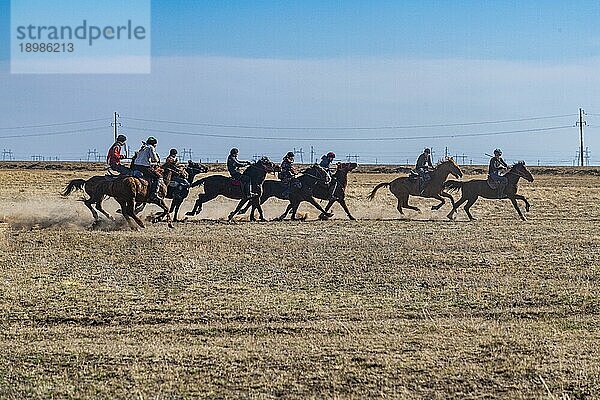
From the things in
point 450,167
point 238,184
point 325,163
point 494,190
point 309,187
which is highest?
point 325,163

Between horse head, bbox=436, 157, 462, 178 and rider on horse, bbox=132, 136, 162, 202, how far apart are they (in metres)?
9.77

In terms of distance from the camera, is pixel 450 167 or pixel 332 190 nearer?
pixel 332 190

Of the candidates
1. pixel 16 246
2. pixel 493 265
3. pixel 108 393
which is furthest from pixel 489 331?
pixel 16 246

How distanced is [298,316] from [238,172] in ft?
52.0

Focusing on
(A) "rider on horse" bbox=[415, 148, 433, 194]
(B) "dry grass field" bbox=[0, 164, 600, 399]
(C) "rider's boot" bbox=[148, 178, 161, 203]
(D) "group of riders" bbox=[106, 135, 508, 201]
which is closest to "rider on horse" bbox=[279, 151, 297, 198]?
(D) "group of riders" bbox=[106, 135, 508, 201]

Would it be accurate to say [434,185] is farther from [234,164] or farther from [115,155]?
[115,155]

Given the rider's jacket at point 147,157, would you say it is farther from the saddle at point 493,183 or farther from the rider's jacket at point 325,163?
the saddle at point 493,183

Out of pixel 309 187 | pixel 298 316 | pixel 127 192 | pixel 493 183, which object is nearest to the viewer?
pixel 298 316

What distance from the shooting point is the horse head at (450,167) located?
2883 centimetres

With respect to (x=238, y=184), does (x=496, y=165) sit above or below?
above

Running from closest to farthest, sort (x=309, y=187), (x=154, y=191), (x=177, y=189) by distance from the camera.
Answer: (x=154, y=191)
(x=177, y=189)
(x=309, y=187)

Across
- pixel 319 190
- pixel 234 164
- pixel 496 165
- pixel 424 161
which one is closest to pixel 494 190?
pixel 496 165

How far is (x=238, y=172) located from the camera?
26859 millimetres

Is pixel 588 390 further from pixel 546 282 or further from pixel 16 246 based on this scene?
pixel 16 246
